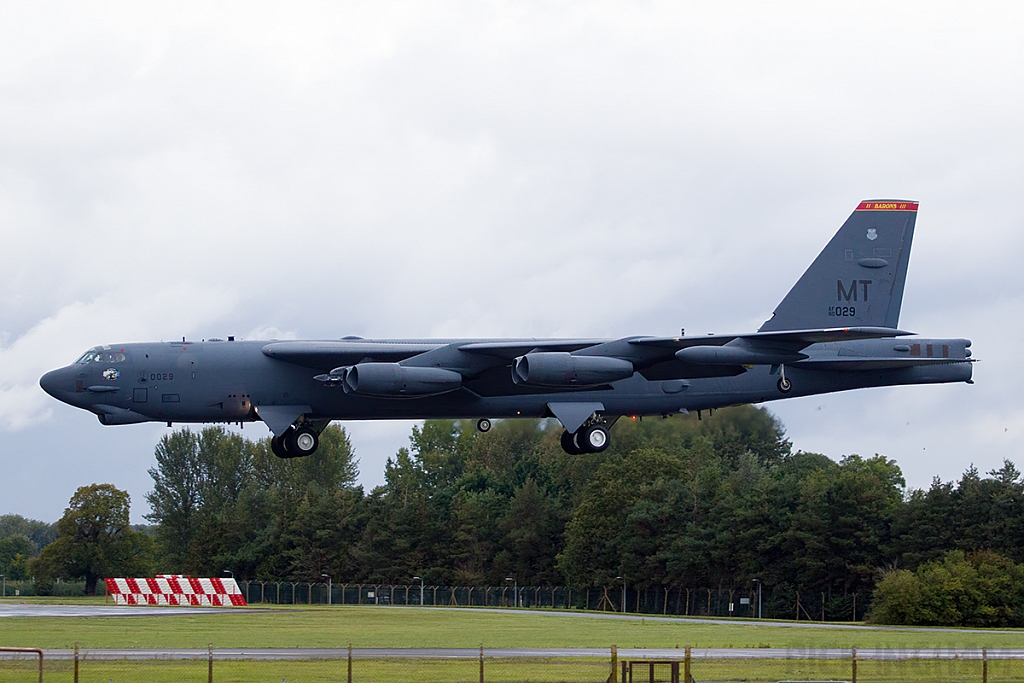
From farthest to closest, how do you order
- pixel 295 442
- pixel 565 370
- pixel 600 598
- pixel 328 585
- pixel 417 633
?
pixel 328 585, pixel 600 598, pixel 417 633, pixel 295 442, pixel 565 370

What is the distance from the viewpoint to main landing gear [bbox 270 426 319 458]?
1351 inches

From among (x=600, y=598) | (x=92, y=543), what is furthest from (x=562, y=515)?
(x=92, y=543)

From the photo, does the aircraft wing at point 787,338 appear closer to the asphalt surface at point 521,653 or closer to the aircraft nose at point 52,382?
the asphalt surface at point 521,653

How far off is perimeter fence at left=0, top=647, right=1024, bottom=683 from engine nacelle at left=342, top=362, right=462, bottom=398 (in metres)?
6.20

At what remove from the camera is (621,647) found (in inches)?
1507

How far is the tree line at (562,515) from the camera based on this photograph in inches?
2840

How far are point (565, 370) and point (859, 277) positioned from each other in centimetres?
1024

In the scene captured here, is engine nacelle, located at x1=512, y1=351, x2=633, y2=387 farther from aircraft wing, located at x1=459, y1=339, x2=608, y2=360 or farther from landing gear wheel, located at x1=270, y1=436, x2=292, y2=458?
landing gear wheel, located at x1=270, y1=436, x2=292, y2=458

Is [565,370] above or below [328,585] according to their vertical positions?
above

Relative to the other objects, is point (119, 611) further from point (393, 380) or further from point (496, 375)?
point (393, 380)

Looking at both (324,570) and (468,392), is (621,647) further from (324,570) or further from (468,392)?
(324,570)

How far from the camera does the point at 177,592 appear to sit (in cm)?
7000

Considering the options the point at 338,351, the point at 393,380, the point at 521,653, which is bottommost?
the point at 521,653

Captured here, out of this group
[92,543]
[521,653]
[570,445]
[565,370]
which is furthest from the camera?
[92,543]
